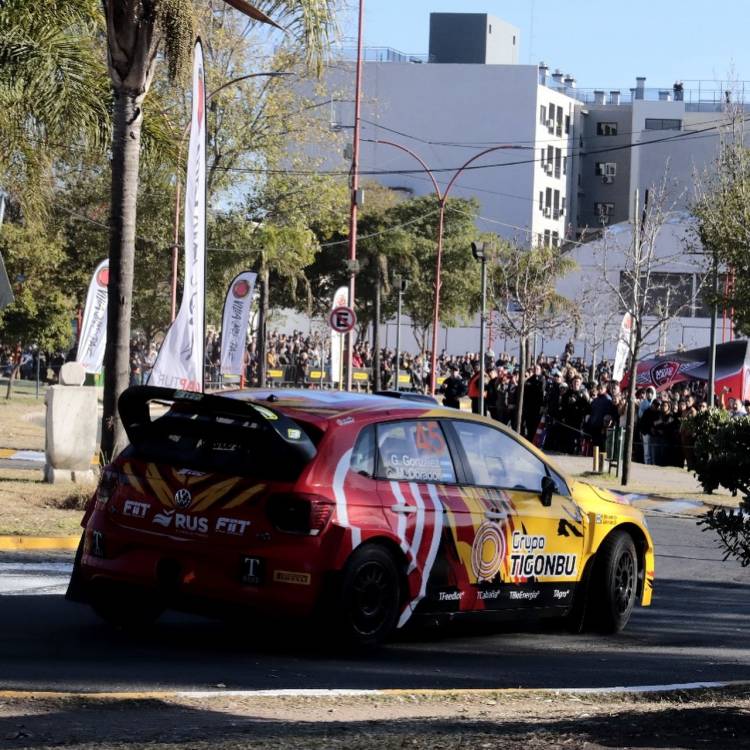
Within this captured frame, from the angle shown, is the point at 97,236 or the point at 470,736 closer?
the point at 470,736

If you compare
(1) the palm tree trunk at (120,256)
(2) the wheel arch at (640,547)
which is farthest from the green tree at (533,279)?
(2) the wheel arch at (640,547)

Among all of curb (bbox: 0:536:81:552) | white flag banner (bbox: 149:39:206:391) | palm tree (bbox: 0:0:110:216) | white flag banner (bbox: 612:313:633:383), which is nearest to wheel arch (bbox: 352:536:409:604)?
curb (bbox: 0:536:81:552)

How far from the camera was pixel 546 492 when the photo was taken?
9.68m

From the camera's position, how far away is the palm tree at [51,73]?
1783 cm

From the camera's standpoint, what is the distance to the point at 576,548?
9.98 meters

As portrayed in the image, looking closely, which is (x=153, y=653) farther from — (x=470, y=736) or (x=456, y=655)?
(x=470, y=736)

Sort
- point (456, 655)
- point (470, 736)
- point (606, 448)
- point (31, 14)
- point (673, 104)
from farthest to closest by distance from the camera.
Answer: point (673, 104) < point (606, 448) < point (31, 14) < point (456, 655) < point (470, 736)

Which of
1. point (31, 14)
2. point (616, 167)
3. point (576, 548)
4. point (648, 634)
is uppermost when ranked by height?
point (616, 167)

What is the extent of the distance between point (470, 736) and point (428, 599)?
3033 millimetres

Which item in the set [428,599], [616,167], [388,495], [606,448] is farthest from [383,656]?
[616,167]

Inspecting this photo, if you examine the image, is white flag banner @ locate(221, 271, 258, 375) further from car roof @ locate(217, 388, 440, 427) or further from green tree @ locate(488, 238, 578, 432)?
car roof @ locate(217, 388, 440, 427)

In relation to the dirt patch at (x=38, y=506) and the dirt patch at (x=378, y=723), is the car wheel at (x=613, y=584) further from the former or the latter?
the dirt patch at (x=38, y=506)

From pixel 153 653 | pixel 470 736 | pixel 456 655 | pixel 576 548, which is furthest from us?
pixel 576 548

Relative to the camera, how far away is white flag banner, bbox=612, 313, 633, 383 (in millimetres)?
28297
